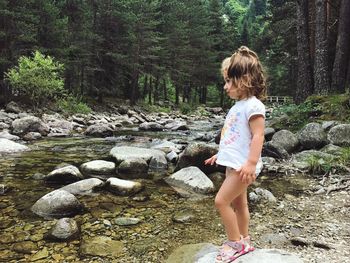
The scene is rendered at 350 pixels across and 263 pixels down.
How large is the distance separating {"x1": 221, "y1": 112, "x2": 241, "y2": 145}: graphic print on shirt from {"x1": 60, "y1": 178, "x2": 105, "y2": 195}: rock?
125 inches

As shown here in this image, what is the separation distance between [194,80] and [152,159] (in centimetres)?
3271

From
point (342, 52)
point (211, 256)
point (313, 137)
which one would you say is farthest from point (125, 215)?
point (342, 52)

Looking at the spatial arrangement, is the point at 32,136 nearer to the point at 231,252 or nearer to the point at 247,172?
the point at 231,252

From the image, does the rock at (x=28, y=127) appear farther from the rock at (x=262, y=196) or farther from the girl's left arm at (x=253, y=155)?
the girl's left arm at (x=253, y=155)

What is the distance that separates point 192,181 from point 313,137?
3.56 meters

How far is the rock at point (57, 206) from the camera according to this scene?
447 cm

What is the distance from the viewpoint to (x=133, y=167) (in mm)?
7000

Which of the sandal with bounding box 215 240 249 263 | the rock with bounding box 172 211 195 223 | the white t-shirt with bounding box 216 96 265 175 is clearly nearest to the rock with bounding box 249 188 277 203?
the rock with bounding box 172 211 195 223

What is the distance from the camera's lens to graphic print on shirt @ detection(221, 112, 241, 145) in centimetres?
278

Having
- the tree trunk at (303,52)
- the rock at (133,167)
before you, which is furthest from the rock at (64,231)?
the tree trunk at (303,52)

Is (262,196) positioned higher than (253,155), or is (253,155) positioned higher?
(253,155)

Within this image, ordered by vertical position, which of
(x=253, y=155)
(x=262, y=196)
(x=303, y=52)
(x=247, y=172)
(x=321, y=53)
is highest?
(x=303, y=52)

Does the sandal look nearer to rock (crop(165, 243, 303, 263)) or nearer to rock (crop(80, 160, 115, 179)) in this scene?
rock (crop(165, 243, 303, 263))

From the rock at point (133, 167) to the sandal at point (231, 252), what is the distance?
13.2ft
